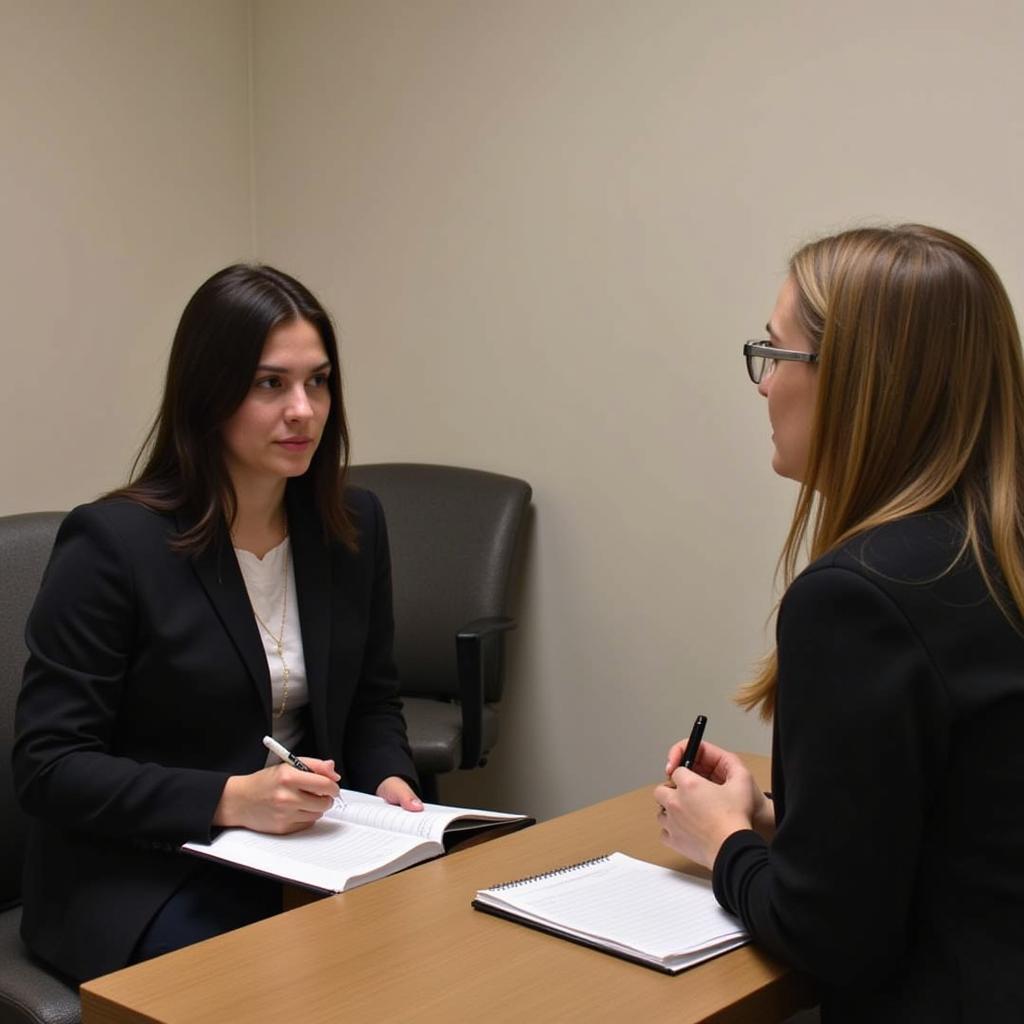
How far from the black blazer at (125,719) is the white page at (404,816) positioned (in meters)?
0.18

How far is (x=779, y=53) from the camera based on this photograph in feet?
9.23

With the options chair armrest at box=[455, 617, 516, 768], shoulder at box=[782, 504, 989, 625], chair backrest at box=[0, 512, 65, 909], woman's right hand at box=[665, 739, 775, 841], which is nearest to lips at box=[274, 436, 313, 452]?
chair backrest at box=[0, 512, 65, 909]

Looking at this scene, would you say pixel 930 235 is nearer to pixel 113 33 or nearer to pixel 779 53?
pixel 779 53

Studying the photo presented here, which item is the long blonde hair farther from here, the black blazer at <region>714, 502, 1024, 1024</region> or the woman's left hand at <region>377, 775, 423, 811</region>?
the woman's left hand at <region>377, 775, 423, 811</region>

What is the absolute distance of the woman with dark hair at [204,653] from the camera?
178cm

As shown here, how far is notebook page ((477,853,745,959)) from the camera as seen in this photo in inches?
52.6

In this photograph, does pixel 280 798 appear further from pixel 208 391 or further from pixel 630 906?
pixel 208 391

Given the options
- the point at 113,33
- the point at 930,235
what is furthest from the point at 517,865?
the point at 113,33

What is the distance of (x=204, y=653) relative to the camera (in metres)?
1.92

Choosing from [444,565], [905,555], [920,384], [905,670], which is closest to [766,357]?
[920,384]

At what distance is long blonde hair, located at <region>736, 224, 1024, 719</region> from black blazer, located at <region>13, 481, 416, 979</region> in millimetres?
950

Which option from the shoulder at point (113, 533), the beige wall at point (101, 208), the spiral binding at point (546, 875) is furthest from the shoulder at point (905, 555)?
the beige wall at point (101, 208)

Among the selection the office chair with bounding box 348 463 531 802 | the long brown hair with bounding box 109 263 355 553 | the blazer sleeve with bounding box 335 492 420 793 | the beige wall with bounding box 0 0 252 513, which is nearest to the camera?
the long brown hair with bounding box 109 263 355 553

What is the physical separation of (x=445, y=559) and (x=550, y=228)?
0.84 m
